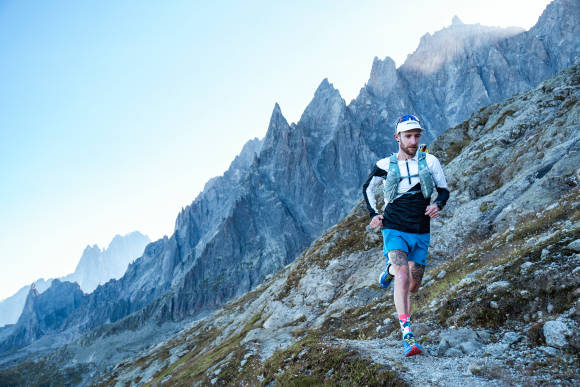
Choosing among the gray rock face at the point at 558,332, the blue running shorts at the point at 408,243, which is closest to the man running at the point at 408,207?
the blue running shorts at the point at 408,243

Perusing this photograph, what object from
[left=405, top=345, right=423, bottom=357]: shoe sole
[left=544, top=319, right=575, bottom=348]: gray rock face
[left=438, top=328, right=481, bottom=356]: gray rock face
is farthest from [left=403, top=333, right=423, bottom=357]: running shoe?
[left=544, top=319, right=575, bottom=348]: gray rock face

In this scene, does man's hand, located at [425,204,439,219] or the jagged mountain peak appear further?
man's hand, located at [425,204,439,219]

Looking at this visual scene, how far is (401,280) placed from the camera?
652cm

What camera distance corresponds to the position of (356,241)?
1268 inches

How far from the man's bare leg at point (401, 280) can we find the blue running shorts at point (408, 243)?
14 centimetres

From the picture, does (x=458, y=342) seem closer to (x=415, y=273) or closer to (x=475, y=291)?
(x=415, y=273)

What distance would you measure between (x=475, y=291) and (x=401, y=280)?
2784mm

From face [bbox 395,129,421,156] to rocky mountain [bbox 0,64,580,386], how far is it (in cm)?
378

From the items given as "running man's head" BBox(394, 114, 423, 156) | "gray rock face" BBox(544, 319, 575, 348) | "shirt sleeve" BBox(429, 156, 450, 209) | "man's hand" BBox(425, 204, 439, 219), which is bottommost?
"gray rock face" BBox(544, 319, 575, 348)

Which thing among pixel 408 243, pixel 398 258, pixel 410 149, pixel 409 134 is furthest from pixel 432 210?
pixel 409 134

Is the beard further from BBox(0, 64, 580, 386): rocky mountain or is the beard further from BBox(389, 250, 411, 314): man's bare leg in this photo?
BBox(0, 64, 580, 386): rocky mountain

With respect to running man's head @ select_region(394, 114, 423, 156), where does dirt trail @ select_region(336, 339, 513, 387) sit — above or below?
below

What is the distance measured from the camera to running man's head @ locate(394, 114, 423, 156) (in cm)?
684

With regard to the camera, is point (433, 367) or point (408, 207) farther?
point (408, 207)
